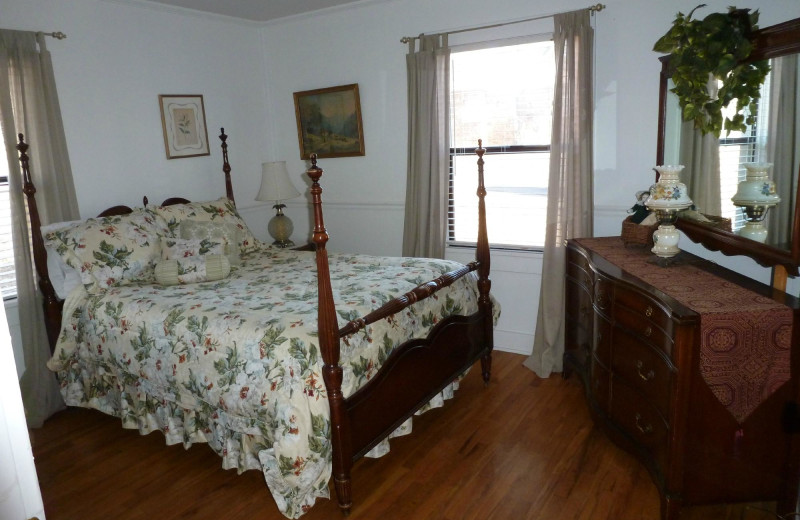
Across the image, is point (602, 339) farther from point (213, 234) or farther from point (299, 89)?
point (299, 89)

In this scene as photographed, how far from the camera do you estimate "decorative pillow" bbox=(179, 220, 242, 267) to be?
3.45 meters

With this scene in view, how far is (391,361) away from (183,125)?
8.78 feet

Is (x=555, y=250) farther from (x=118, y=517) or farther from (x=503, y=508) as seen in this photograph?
(x=118, y=517)

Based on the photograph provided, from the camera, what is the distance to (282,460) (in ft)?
7.04

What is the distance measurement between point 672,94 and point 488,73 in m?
1.23

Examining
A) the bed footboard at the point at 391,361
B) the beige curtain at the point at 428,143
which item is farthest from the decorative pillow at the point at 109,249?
the beige curtain at the point at 428,143

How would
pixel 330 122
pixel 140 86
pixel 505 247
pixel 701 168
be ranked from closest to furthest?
pixel 701 168 → pixel 140 86 → pixel 505 247 → pixel 330 122

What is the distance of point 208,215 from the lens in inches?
146

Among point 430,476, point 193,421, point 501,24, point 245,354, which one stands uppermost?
point 501,24

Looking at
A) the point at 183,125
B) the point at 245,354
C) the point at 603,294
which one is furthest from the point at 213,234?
the point at 603,294

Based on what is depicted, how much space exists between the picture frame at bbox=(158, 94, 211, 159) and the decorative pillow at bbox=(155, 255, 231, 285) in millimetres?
1203

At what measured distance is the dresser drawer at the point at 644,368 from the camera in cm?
208

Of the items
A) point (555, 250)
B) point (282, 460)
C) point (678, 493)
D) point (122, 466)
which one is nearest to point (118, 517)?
point (122, 466)

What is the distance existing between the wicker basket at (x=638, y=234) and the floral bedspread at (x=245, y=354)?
2.90 feet
